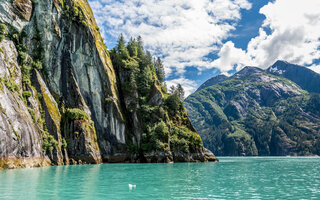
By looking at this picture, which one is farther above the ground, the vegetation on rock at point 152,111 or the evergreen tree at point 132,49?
the evergreen tree at point 132,49

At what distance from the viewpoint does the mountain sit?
5053 centimetres

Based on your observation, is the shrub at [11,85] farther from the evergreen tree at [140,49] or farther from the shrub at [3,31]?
the evergreen tree at [140,49]

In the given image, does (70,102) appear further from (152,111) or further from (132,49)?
(132,49)

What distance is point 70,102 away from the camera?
71312 millimetres

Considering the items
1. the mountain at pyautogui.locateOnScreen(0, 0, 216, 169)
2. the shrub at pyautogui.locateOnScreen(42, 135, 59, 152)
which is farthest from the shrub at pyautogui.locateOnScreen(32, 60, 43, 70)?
the shrub at pyautogui.locateOnScreen(42, 135, 59, 152)

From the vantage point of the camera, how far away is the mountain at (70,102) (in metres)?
50.5

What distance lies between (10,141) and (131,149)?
43.4m

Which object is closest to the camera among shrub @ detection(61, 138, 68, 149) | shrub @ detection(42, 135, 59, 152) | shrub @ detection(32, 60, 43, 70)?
shrub @ detection(42, 135, 59, 152)

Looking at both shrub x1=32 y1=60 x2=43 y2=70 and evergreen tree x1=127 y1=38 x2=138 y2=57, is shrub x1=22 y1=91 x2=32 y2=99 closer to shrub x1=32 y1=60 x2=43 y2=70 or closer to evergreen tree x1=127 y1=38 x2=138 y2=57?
shrub x1=32 y1=60 x2=43 y2=70

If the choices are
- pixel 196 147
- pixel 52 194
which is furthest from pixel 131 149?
pixel 52 194

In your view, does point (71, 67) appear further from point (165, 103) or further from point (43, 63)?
point (165, 103)

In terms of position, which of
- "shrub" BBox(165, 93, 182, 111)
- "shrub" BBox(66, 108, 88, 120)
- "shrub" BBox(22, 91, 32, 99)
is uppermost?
"shrub" BBox(165, 93, 182, 111)

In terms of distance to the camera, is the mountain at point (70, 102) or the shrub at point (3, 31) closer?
the mountain at point (70, 102)

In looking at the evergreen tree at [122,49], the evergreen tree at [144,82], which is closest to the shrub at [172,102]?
the evergreen tree at [144,82]
